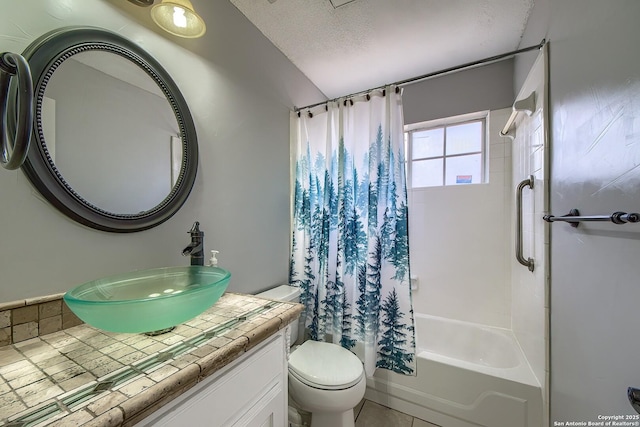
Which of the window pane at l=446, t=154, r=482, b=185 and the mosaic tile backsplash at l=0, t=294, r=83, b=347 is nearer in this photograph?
the mosaic tile backsplash at l=0, t=294, r=83, b=347

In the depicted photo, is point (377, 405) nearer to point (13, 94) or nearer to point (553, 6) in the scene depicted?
point (13, 94)

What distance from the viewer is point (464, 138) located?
2225 millimetres

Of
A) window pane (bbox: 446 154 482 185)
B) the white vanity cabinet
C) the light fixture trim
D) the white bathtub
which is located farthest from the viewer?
window pane (bbox: 446 154 482 185)

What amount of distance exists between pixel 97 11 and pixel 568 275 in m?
2.19

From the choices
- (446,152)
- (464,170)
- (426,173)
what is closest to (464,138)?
(446,152)

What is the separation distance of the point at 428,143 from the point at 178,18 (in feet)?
7.15

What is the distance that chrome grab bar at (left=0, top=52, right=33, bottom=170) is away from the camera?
48cm

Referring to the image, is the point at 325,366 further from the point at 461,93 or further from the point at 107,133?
the point at 461,93

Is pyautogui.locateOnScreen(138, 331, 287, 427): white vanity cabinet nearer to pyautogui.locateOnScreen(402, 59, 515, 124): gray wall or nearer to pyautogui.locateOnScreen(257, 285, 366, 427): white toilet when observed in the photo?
pyautogui.locateOnScreen(257, 285, 366, 427): white toilet

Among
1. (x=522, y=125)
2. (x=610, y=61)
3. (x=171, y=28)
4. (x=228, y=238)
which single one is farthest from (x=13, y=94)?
(x=522, y=125)

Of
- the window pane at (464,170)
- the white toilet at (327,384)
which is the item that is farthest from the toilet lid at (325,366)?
the window pane at (464,170)

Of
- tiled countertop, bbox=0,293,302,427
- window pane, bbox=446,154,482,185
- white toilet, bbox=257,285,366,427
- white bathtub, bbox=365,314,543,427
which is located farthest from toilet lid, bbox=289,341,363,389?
window pane, bbox=446,154,482,185

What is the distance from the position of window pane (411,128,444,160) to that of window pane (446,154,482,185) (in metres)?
0.16

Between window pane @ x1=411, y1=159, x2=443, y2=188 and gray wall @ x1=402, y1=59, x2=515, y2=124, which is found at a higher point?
gray wall @ x1=402, y1=59, x2=515, y2=124
